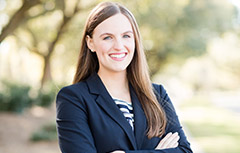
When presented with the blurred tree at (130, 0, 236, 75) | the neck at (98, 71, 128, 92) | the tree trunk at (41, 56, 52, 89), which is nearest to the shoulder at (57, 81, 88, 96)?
the neck at (98, 71, 128, 92)

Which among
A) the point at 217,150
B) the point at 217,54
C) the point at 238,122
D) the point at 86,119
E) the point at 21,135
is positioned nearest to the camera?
the point at 86,119

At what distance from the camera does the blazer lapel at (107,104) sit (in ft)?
7.86

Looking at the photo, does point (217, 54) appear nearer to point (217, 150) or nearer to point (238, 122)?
point (238, 122)

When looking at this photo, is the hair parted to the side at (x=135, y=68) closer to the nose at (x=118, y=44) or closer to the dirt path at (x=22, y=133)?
the nose at (x=118, y=44)

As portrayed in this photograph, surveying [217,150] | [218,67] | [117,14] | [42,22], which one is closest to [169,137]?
[117,14]

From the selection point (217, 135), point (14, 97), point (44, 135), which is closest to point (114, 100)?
point (44, 135)

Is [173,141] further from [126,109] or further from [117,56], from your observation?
[117,56]

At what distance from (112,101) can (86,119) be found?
0.23 meters

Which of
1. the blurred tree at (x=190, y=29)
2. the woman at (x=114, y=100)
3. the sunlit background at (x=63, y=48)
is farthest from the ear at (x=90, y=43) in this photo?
the blurred tree at (x=190, y=29)

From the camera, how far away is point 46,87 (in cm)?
1409

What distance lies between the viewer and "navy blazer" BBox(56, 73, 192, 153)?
232 cm

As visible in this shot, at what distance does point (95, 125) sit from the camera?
7.79 feet

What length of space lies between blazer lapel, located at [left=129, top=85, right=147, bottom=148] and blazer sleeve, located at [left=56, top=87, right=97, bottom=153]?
319 mm

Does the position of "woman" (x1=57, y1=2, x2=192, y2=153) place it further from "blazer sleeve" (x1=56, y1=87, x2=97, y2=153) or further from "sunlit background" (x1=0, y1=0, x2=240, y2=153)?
"sunlit background" (x1=0, y1=0, x2=240, y2=153)
